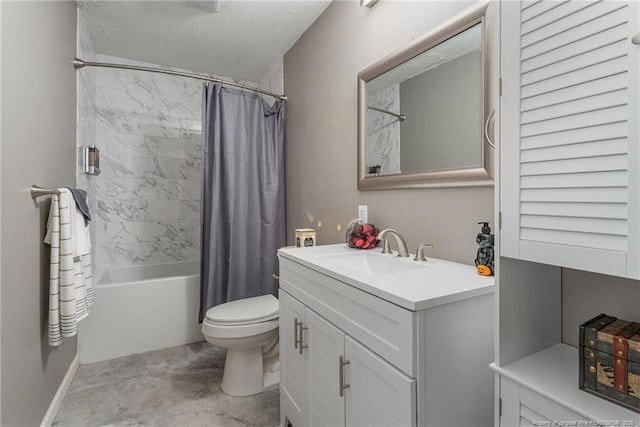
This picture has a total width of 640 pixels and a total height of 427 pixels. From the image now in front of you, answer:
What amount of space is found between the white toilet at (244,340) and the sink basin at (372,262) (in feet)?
2.33

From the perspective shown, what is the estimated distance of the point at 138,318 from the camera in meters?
2.41

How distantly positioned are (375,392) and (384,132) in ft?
3.89

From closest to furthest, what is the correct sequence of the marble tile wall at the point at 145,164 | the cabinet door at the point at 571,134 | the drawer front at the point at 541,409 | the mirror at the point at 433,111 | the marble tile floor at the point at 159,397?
the cabinet door at the point at 571,134
the drawer front at the point at 541,409
the mirror at the point at 433,111
the marble tile floor at the point at 159,397
the marble tile wall at the point at 145,164

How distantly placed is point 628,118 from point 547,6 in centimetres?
32

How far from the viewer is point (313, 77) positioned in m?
2.30

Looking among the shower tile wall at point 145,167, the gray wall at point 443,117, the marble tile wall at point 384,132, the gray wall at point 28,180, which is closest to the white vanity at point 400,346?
the gray wall at point 443,117

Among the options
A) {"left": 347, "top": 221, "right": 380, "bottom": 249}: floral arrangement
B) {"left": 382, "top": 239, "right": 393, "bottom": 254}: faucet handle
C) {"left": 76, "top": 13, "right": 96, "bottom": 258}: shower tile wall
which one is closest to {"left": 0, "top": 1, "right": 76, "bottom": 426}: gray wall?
{"left": 76, "top": 13, "right": 96, "bottom": 258}: shower tile wall

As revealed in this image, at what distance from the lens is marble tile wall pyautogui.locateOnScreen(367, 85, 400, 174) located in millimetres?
1577

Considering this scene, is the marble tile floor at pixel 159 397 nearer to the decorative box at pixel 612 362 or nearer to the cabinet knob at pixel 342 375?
the cabinet knob at pixel 342 375

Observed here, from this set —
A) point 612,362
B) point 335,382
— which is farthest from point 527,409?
point 335,382

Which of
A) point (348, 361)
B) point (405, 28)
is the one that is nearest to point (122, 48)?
point (405, 28)

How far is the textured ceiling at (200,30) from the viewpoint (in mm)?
2107

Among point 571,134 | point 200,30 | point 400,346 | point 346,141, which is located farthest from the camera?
point 200,30

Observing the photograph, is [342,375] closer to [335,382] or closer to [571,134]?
[335,382]
